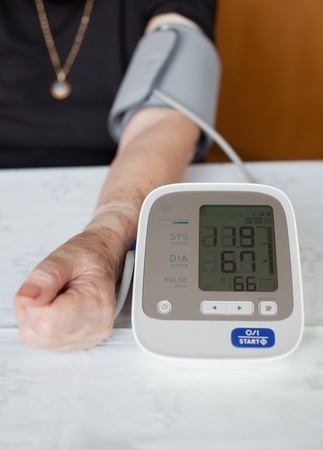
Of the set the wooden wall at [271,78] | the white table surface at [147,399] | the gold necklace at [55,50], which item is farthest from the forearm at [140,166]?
the wooden wall at [271,78]

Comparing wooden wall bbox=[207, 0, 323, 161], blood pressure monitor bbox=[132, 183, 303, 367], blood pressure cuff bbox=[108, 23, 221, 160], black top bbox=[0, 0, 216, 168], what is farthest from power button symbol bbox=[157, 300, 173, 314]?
wooden wall bbox=[207, 0, 323, 161]

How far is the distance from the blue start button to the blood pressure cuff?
452 millimetres

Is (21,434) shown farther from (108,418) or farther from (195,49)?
(195,49)

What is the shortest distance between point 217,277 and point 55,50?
682 millimetres

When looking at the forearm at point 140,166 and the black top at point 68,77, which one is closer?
the forearm at point 140,166

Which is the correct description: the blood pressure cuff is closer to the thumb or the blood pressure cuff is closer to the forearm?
the forearm

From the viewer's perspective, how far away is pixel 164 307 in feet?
1.76

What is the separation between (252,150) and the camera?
174cm

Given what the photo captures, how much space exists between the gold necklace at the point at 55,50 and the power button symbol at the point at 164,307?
621 mm

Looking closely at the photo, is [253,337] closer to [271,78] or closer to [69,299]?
[69,299]

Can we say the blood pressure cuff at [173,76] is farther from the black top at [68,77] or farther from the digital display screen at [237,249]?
the digital display screen at [237,249]

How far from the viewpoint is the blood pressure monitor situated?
0.52 m

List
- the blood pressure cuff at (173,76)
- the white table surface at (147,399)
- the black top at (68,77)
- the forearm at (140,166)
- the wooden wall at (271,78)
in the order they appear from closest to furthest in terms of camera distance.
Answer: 1. the white table surface at (147,399)
2. the forearm at (140,166)
3. the blood pressure cuff at (173,76)
4. the black top at (68,77)
5. the wooden wall at (271,78)

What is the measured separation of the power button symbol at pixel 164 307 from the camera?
21.1 inches
